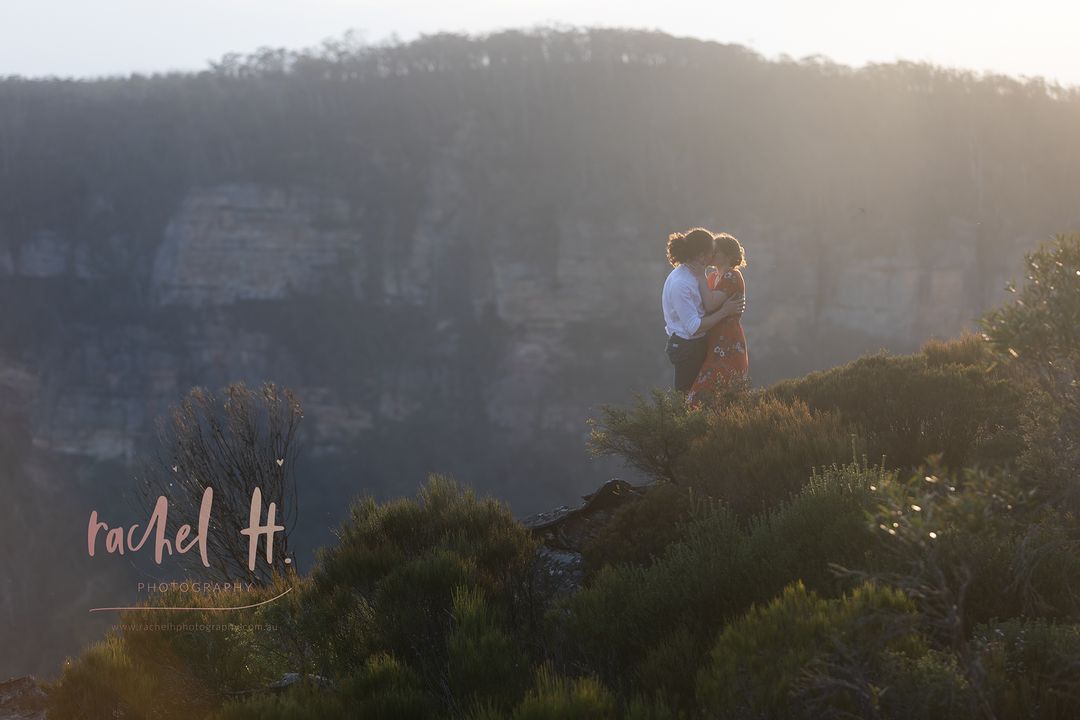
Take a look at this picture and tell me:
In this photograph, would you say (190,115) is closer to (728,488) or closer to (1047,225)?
(1047,225)

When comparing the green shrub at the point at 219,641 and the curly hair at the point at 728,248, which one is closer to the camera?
the green shrub at the point at 219,641

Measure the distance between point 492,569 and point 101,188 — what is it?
63.8 metres

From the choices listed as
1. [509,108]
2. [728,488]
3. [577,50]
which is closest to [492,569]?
[728,488]

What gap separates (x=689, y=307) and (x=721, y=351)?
46cm

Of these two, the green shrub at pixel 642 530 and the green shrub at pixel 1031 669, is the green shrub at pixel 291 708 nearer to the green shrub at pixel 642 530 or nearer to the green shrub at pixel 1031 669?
the green shrub at pixel 642 530

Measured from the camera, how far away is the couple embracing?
8.23 metres

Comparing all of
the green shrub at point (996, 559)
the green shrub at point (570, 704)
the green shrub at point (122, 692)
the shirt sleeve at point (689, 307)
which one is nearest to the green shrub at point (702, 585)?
the green shrub at point (996, 559)

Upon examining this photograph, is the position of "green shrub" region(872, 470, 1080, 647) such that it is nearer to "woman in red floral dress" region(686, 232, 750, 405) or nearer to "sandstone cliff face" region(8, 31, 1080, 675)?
"woman in red floral dress" region(686, 232, 750, 405)

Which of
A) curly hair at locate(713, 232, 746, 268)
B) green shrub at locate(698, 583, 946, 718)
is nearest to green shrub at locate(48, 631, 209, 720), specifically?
green shrub at locate(698, 583, 946, 718)

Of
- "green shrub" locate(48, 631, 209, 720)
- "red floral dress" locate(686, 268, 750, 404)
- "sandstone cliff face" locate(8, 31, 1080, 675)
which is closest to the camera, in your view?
"green shrub" locate(48, 631, 209, 720)

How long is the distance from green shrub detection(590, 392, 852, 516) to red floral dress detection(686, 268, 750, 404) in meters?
0.23

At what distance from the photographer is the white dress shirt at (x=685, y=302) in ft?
27.0

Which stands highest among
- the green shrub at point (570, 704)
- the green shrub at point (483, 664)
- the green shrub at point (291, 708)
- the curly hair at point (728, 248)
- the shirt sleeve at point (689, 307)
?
the curly hair at point (728, 248)

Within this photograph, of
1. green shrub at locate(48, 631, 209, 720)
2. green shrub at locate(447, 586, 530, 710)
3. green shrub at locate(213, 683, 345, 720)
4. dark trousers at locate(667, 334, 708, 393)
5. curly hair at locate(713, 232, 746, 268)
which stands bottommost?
green shrub at locate(48, 631, 209, 720)
